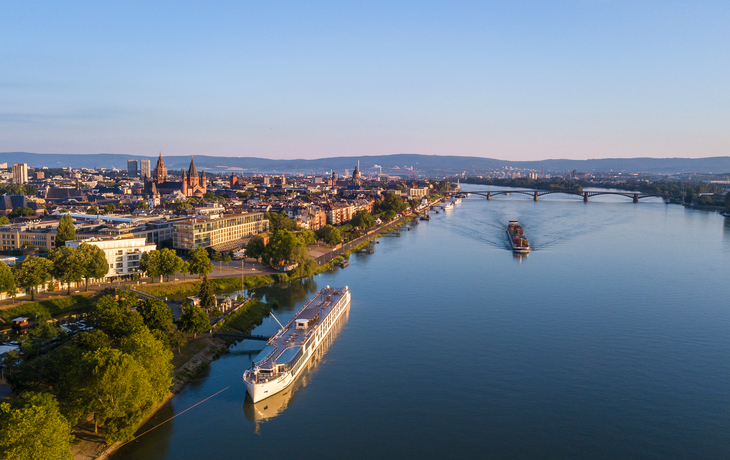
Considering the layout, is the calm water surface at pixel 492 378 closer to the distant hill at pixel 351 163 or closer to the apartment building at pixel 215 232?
the apartment building at pixel 215 232

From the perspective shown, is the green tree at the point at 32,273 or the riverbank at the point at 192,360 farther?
the green tree at the point at 32,273

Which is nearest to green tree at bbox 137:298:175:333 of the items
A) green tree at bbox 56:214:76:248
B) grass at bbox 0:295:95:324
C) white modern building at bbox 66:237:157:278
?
grass at bbox 0:295:95:324

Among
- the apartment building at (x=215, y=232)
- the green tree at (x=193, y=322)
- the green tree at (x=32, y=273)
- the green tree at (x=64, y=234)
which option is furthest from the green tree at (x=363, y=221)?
the green tree at (x=193, y=322)

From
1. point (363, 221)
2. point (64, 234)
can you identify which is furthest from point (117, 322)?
point (363, 221)

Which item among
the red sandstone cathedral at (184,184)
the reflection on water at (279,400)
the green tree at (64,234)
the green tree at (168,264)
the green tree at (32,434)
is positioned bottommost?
the reflection on water at (279,400)

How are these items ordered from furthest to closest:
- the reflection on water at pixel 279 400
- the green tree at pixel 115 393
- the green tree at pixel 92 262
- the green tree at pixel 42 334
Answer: the green tree at pixel 92 262 → the green tree at pixel 42 334 → the reflection on water at pixel 279 400 → the green tree at pixel 115 393

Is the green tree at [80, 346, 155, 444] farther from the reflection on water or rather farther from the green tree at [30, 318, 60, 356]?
the green tree at [30, 318, 60, 356]

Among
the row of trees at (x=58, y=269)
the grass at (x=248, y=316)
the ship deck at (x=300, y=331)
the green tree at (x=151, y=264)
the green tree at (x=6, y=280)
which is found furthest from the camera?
the green tree at (x=151, y=264)
